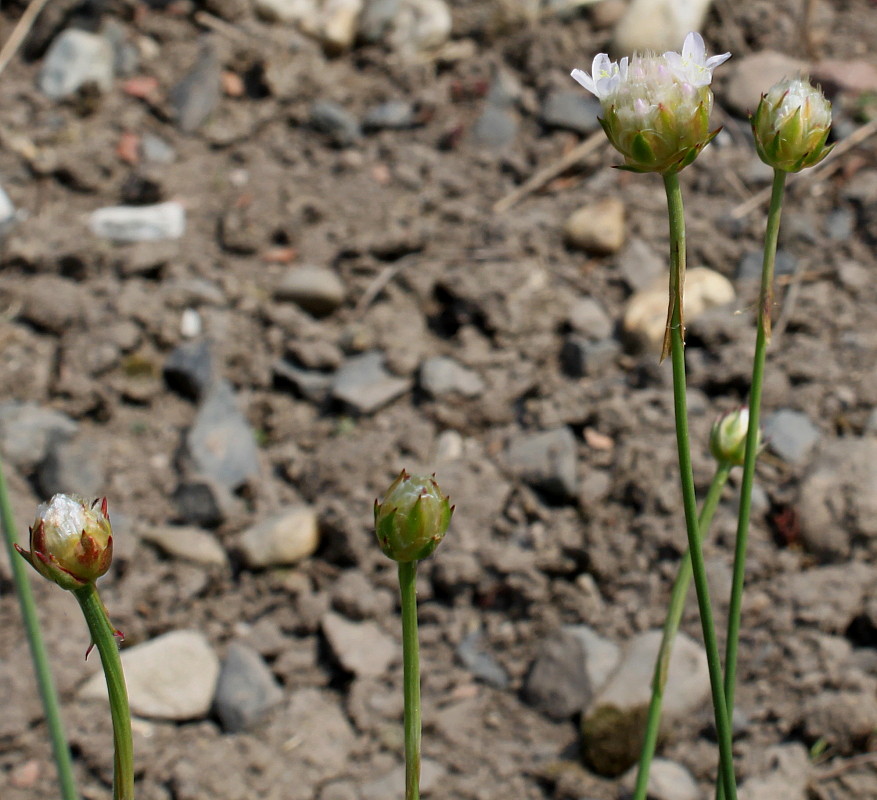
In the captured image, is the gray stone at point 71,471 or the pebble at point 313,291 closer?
the gray stone at point 71,471

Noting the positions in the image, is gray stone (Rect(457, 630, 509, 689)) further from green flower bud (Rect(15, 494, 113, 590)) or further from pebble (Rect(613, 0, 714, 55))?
pebble (Rect(613, 0, 714, 55))

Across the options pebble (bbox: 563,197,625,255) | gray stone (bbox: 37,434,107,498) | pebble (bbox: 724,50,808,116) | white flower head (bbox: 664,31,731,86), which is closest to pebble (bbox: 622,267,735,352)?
pebble (bbox: 563,197,625,255)

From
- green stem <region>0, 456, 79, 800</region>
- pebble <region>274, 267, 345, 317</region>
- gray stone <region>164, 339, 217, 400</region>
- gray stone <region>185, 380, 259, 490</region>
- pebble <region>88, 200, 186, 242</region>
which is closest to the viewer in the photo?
green stem <region>0, 456, 79, 800</region>

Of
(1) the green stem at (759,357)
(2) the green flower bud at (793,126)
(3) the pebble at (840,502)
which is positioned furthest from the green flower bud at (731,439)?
(3) the pebble at (840,502)

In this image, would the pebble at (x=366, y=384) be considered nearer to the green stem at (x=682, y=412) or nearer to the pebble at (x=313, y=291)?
the pebble at (x=313, y=291)

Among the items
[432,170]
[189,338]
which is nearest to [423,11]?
[432,170]

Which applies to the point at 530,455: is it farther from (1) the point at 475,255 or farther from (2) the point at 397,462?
(1) the point at 475,255

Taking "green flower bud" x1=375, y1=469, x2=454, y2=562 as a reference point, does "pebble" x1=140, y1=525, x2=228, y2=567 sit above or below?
below
